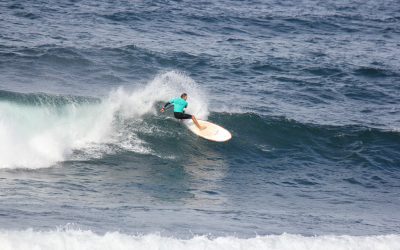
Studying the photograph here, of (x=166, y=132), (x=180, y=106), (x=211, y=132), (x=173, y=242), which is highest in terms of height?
(x=180, y=106)

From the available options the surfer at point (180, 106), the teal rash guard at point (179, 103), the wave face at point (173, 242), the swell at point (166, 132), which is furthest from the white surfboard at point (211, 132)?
the wave face at point (173, 242)

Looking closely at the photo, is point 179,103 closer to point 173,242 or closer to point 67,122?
point 67,122

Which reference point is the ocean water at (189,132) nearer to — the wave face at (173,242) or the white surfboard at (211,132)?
the wave face at (173,242)

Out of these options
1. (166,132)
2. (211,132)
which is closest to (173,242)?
(211,132)

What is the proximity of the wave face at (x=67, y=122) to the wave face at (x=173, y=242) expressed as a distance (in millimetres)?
5831

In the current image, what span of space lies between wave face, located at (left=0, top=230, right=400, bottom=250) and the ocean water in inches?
1.2

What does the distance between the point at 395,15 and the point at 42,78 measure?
91.3ft

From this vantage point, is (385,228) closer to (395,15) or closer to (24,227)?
(24,227)

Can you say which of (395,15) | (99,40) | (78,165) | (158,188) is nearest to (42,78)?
(99,40)

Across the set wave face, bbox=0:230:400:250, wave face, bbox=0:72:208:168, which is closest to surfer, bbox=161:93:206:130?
wave face, bbox=0:72:208:168

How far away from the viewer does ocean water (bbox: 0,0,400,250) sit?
13836 mm

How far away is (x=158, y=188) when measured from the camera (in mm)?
17234

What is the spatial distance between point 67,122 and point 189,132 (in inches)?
159

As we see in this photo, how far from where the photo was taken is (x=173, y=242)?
483 inches
